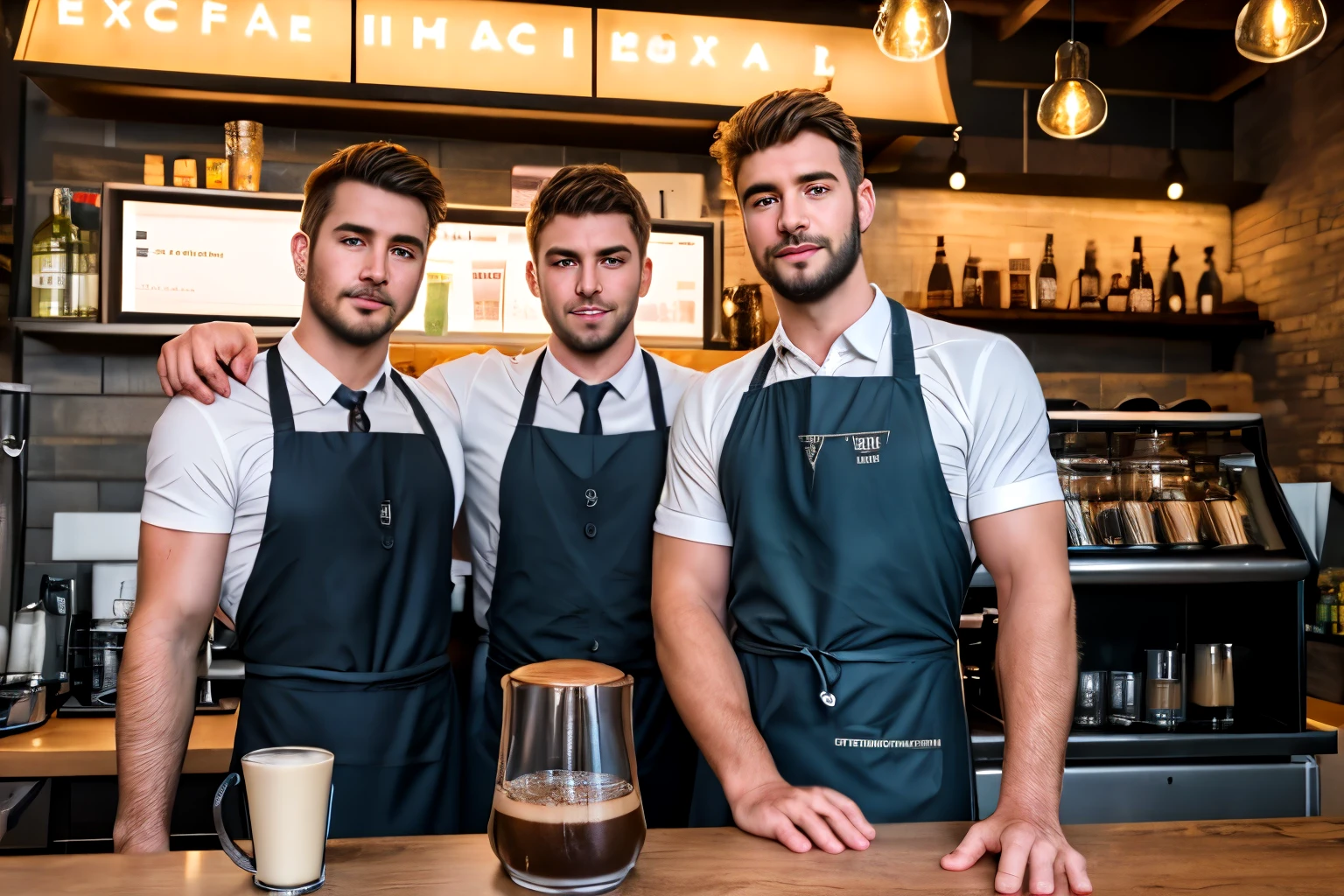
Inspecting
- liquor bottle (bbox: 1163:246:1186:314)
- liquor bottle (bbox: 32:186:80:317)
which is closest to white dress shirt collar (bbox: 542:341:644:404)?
liquor bottle (bbox: 32:186:80:317)

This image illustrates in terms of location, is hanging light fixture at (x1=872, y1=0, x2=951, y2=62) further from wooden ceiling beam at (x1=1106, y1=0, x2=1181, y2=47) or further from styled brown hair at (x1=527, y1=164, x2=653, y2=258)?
wooden ceiling beam at (x1=1106, y1=0, x2=1181, y2=47)

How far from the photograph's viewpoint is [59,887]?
1021mm

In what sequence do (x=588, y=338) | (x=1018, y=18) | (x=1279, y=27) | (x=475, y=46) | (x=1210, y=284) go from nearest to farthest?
(x=588, y=338)
(x=1279, y=27)
(x=475, y=46)
(x=1018, y=18)
(x=1210, y=284)

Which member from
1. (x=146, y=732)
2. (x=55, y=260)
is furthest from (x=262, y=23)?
(x=146, y=732)

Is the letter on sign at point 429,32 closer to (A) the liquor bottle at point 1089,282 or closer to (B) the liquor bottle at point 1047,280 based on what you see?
(B) the liquor bottle at point 1047,280

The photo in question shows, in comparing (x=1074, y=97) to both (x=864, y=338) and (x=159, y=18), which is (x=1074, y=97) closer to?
(x=864, y=338)

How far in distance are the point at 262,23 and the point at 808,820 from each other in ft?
10.4

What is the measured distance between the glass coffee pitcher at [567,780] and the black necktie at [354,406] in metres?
0.88

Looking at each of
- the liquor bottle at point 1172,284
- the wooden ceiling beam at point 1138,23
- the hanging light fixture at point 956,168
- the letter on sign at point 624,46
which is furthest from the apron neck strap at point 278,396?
the liquor bottle at point 1172,284

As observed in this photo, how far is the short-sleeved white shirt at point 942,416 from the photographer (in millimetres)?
1568

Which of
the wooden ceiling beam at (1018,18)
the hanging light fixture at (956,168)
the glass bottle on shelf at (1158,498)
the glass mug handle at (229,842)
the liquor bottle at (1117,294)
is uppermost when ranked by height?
the wooden ceiling beam at (1018,18)

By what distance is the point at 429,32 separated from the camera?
351cm

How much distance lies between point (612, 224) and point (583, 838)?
125cm

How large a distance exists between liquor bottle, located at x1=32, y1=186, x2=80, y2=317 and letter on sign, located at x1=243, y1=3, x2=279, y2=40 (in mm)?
811
